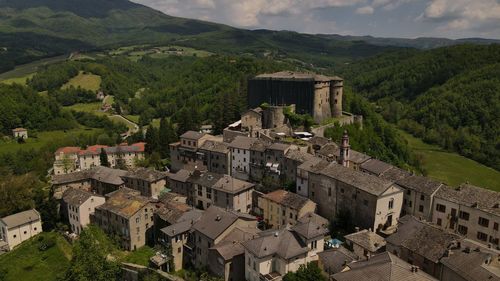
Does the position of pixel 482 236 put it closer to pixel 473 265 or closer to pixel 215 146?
pixel 473 265

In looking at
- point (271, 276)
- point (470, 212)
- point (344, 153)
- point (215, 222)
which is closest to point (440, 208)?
point (470, 212)

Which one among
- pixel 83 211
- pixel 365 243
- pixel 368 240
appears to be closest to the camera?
pixel 365 243

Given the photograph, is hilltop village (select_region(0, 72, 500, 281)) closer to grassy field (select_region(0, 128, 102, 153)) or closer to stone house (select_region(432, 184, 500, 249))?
stone house (select_region(432, 184, 500, 249))

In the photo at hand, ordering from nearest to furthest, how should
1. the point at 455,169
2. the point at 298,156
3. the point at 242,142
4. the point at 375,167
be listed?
the point at 375,167 → the point at 298,156 → the point at 242,142 → the point at 455,169

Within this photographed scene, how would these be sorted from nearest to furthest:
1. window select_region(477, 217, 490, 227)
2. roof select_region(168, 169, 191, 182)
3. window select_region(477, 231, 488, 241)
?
1. window select_region(477, 217, 490, 227)
2. window select_region(477, 231, 488, 241)
3. roof select_region(168, 169, 191, 182)

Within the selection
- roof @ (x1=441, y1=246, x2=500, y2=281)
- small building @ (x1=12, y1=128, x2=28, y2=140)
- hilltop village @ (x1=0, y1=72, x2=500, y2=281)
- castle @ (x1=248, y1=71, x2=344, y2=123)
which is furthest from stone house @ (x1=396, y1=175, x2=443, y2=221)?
small building @ (x1=12, y1=128, x2=28, y2=140)

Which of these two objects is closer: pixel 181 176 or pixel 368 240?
pixel 368 240

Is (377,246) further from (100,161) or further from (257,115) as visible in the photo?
(100,161)
